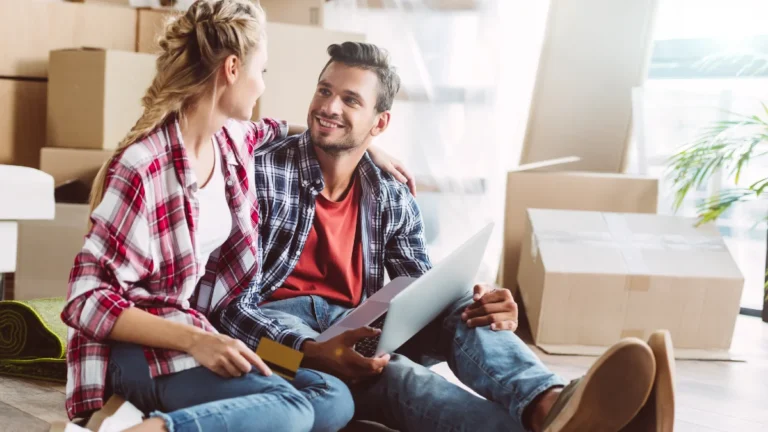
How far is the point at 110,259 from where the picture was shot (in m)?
1.11

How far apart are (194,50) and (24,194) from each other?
0.96 m

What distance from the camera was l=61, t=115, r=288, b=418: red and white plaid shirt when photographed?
3.64ft

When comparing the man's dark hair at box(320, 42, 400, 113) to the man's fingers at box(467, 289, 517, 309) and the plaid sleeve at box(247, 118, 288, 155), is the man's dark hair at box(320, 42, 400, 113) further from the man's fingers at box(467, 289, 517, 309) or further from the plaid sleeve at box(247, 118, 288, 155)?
the man's fingers at box(467, 289, 517, 309)

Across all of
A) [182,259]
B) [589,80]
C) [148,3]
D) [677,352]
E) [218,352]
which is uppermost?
[148,3]

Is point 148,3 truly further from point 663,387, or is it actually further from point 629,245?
point 663,387

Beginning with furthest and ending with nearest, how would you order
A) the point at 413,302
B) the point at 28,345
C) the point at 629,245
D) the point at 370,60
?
the point at 629,245 < the point at 28,345 < the point at 370,60 < the point at 413,302

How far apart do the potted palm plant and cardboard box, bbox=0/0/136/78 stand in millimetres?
1868

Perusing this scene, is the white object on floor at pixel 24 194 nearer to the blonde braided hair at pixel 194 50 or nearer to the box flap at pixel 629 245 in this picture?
the blonde braided hair at pixel 194 50

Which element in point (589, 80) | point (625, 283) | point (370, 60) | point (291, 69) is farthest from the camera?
point (589, 80)

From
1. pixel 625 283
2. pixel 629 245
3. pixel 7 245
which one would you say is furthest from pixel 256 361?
pixel 629 245

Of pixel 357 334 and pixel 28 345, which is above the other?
pixel 357 334

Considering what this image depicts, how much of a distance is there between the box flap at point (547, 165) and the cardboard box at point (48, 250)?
1.37 m

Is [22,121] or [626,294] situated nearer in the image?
[626,294]

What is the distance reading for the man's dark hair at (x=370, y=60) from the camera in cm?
163
